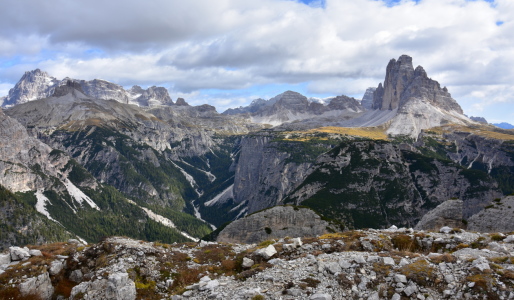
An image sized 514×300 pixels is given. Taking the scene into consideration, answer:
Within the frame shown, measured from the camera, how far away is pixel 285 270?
78.4ft

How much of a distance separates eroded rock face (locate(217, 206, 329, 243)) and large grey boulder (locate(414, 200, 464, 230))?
77.6 ft

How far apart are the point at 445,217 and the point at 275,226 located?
118 ft

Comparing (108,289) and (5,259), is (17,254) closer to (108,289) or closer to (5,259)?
(5,259)

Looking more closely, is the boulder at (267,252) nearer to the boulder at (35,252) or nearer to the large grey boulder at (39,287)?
the large grey boulder at (39,287)

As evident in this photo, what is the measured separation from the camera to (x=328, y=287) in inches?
829

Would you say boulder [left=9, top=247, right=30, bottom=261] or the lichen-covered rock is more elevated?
boulder [left=9, top=247, right=30, bottom=261]

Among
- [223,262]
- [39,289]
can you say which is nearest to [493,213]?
[223,262]

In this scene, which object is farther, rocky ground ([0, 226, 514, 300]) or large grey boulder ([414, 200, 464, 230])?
large grey boulder ([414, 200, 464, 230])

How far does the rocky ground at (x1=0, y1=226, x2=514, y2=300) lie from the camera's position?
20.2m

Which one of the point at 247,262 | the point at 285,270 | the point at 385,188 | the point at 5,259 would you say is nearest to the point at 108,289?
the point at 247,262

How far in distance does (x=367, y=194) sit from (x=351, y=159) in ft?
106

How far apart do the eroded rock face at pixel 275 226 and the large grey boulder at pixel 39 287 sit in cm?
4917

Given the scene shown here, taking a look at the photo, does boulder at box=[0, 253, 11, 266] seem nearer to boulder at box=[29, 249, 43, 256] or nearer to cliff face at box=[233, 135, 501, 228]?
boulder at box=[29, 249, 43, 256]

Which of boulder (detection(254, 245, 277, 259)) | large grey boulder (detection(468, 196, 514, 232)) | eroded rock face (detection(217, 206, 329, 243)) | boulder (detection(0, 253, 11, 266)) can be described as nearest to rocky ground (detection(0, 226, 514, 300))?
boulder (detection(254, 245, 277, 259))
